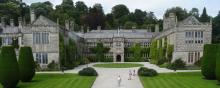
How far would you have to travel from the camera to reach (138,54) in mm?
72812

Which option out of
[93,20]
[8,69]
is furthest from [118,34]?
[8,69]

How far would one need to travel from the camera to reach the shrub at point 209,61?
34.0 m

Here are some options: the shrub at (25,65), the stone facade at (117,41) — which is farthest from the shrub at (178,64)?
the stone facade at (117,41)

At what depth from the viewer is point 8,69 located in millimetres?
28859

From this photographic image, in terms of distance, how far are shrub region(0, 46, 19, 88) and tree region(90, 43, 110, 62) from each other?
143ft

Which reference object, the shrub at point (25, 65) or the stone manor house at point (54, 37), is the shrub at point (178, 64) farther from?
the shrub at point (25, 65)

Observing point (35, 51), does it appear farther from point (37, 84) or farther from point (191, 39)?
point (191, 39)

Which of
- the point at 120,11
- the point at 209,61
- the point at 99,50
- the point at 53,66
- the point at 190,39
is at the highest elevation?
the point at 120,11

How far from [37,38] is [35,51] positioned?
1.81 metres

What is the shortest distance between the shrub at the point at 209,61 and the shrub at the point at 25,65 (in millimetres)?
16941

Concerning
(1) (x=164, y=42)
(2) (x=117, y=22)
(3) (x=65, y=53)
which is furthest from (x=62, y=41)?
(2) (x=117, y=22)

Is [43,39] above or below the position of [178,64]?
above

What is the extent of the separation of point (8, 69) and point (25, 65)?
14.9 ft

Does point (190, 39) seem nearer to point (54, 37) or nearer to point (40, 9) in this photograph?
point (54, 37)
